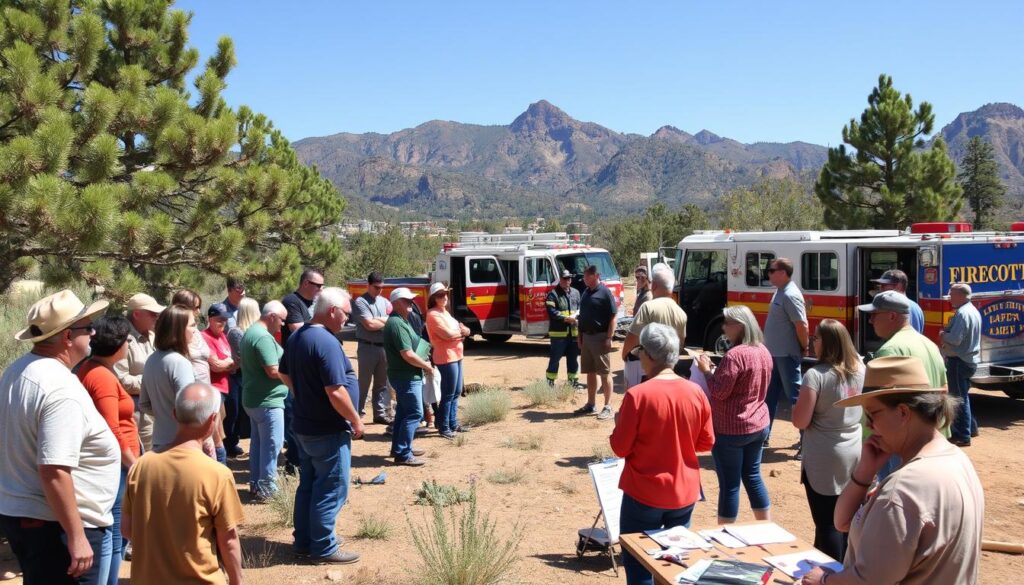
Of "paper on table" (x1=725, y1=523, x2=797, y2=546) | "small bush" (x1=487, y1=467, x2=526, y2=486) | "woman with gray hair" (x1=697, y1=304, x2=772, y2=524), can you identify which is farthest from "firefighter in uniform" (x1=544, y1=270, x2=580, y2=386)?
"paper on table" (x1=725, y1=523, x2=797, y2=546)

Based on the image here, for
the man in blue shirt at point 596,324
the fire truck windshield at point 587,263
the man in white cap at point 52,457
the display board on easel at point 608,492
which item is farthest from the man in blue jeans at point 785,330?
the fire truck windshield at point 587,263

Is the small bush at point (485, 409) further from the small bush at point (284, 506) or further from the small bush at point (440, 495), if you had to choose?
the small bush at point (284, 506)

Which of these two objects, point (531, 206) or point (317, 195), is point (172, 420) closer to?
point (317, 195)

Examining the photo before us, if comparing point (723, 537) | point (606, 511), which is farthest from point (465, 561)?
point (723, 537)

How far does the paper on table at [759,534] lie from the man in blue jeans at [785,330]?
13.3ft

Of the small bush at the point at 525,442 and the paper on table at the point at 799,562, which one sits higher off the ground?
the paper on table at the point at 799,562

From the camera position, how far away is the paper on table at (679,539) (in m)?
3.38

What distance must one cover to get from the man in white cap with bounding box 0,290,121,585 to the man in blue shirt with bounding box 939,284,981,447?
7.70 m

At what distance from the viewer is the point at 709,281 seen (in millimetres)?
12812

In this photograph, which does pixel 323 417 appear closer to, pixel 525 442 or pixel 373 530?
pixel 373 530

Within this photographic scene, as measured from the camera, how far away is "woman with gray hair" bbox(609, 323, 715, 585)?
390cm

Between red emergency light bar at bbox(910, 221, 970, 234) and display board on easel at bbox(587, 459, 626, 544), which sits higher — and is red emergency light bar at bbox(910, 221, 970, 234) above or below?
above

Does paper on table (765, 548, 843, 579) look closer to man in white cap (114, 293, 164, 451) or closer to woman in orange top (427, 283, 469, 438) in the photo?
man in white cap (114, 293, 164, 451)

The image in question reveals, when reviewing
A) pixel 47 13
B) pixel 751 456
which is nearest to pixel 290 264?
pixel 47 13
